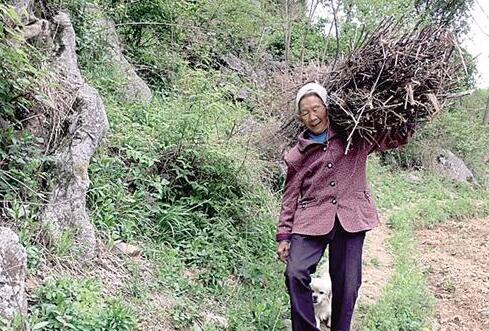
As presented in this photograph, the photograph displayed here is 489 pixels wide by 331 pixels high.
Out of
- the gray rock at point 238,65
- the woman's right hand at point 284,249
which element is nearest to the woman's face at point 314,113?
the woman's right hand at point 284,249

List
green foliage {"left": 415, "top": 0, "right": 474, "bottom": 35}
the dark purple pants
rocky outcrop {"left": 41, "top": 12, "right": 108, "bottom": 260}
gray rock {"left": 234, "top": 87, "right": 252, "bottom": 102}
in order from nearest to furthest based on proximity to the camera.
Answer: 1. the dark purple pants
2. rocky outcrop {"left": 41, "top": 12, "right": 108, "bottom": 260}
3. gray rock {"left": 234, "top": 87, "right": 252, "bottom": 102}
4. green foliage {"left": 415, "top": 0, "right": 474, "bottom": 35}

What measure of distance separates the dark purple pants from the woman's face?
586 millimetres

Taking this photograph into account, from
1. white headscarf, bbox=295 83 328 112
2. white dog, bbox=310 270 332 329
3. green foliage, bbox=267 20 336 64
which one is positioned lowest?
white dog, bbox=310 270 332 329

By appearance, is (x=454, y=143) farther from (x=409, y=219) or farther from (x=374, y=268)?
(x=374, y=268)

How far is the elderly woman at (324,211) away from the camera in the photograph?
2977mm

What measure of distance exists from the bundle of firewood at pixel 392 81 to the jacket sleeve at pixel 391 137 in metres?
0.04

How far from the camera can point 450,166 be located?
15.1 m

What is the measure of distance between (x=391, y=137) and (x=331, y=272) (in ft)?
2.94

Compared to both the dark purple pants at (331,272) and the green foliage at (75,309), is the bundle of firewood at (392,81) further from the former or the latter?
the green foliage at (75,309)

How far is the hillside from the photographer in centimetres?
307

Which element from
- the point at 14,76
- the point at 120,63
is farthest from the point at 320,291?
the point at 120,63

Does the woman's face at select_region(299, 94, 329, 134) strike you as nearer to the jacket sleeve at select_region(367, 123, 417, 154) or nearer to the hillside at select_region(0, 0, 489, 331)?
the jacket sleeve at select_region(367, 123, 417, 154)

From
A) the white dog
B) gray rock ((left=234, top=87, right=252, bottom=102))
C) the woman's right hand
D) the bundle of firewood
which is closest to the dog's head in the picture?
the white dog

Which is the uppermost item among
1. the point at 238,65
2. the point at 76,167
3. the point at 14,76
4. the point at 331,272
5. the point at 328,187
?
the point at 238,65
